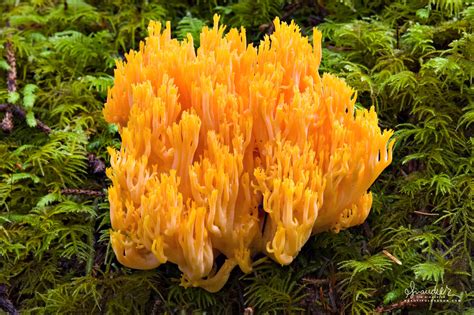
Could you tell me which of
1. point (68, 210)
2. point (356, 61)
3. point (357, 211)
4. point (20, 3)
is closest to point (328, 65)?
point (356, 61)

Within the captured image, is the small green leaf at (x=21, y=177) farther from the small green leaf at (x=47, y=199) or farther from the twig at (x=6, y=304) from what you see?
the twig at (x=6, y=304)

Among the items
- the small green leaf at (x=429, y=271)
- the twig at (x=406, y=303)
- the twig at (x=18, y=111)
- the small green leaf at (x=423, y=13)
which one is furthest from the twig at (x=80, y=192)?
the small green leaf at (x=423, y=13)

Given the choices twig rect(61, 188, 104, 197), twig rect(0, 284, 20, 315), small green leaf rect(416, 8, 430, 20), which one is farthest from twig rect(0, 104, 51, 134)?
small green leaf rect(416, 8, 430, 20)

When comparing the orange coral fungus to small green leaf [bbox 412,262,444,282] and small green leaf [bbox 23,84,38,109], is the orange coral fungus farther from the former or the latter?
small green leaf [bbox 23,84,38,109]

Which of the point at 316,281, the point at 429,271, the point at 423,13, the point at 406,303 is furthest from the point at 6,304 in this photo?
the point at 423,13

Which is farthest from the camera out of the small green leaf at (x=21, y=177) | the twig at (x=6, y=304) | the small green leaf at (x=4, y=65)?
the small green leaf at (x=4, y=65)

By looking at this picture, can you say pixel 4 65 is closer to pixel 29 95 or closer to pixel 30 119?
pixel 29 95

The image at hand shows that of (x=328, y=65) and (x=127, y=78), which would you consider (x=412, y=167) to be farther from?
(x=127, y=78)
